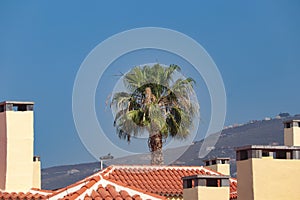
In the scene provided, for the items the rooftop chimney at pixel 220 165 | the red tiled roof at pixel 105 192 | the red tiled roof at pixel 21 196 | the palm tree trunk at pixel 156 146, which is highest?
the palm tree trunk at pixel 156 146

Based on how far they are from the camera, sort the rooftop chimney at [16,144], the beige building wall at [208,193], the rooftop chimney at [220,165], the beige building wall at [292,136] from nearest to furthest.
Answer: the beige building wall at [208,193], the rooftop chimney at [16,144], the beige building wall at [292,136], the rooftop chimney at [220,165]

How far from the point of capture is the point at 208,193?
16297 mm

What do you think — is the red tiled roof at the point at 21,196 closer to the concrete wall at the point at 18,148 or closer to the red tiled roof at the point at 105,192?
the concrete wall at the point at 18,148

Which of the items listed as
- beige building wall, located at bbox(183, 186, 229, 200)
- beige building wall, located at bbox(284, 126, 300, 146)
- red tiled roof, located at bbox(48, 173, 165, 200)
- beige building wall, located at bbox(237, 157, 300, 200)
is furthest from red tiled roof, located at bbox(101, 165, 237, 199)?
beige building wall, located at bbox(237, 157, 300, 200)

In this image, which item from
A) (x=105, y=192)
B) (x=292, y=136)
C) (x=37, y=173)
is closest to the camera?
(x=105, y=192)

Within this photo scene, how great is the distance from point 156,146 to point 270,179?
60.6 ft

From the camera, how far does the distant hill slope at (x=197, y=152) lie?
34.7m

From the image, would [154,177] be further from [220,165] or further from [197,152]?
[197,152]

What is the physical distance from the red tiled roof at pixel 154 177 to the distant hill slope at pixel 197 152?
3.89 ft

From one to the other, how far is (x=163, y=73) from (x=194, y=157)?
18.5 m

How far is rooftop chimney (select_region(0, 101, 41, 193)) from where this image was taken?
20969mm

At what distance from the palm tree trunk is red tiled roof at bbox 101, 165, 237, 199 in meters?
4.49

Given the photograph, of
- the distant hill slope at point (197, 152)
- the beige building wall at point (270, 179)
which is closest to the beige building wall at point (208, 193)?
the beige building wall at point (270, 179)

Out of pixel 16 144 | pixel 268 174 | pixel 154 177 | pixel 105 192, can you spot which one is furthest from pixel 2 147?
pixel 268 174
